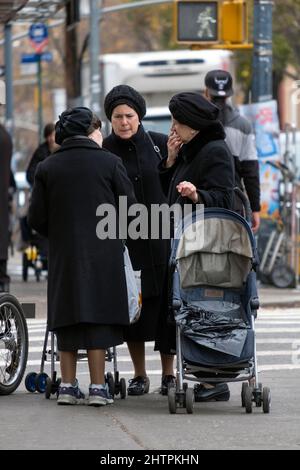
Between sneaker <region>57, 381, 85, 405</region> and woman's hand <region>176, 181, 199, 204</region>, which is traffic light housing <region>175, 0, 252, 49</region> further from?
sneaker <region>57, 381, 85, 405</region>

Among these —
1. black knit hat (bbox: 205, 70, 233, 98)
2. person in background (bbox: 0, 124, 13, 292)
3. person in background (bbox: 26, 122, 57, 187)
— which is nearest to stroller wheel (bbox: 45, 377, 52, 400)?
person in background (bbox: 0, 124, 13, 292)

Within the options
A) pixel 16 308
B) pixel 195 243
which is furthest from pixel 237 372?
pixel 16 308

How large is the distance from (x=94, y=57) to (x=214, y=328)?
17165mm

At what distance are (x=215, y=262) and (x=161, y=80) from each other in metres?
17.6

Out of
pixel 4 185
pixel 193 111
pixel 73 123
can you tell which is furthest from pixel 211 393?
pixel 4 185

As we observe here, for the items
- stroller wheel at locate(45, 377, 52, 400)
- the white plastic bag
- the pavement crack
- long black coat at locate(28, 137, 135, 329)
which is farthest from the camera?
stroller wheel at locate(45, 377, 52, 400)

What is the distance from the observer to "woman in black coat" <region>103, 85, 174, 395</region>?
9.45 m

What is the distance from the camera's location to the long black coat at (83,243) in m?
8.77

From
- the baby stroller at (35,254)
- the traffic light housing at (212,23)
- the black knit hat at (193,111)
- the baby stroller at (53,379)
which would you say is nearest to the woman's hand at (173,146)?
the black knit hat at (193,111)

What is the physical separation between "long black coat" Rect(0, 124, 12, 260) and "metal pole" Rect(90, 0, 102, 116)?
10.8m

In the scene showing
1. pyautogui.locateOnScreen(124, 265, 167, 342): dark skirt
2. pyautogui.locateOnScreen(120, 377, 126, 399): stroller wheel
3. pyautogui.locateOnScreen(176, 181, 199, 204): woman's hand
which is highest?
pyautogui.locateOnScreen(176, 181, 199, 204): woman's hand

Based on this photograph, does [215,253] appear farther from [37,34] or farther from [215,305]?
[37,34]

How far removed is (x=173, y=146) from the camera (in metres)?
9.19

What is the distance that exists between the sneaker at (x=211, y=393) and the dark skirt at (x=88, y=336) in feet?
2.26
